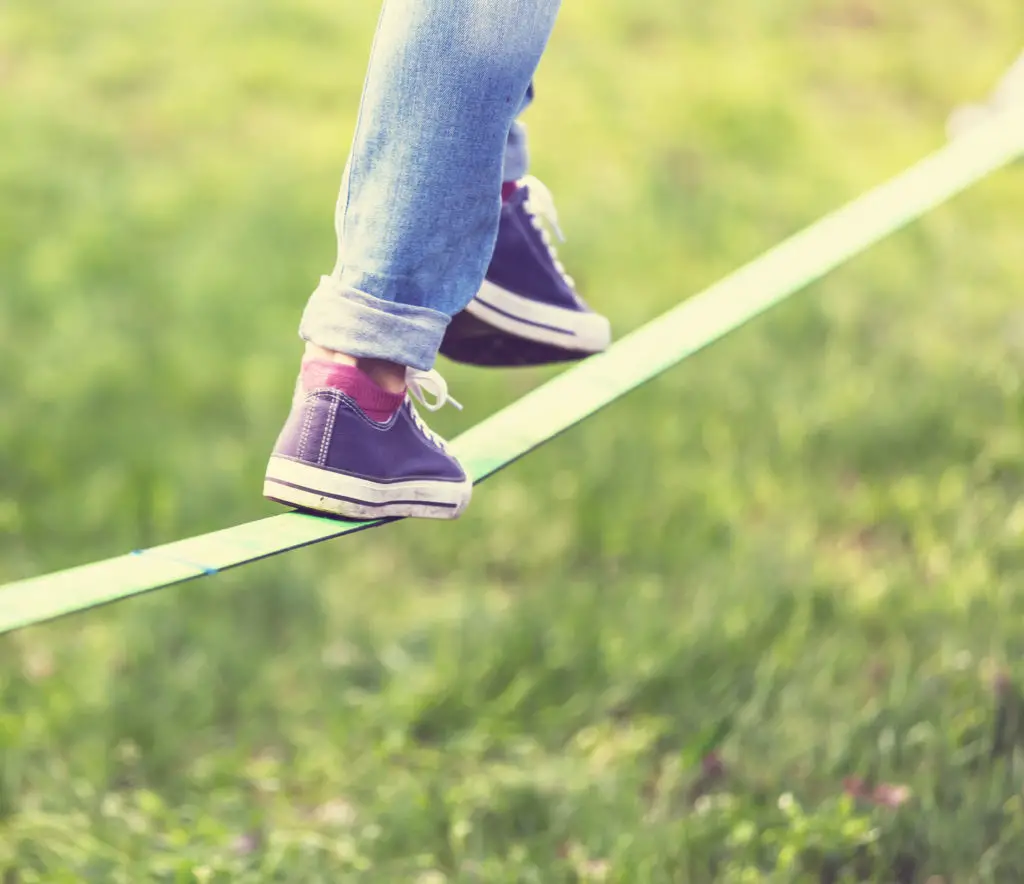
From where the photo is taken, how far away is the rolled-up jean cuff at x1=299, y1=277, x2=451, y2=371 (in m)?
1.66

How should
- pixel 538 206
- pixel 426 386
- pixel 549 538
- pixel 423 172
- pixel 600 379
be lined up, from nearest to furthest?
1. pixel 423 172
2. pixel 426 386
3. pixel 600 379
4. pixel 538 206
5. pixel 549 538

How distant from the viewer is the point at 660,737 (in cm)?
265

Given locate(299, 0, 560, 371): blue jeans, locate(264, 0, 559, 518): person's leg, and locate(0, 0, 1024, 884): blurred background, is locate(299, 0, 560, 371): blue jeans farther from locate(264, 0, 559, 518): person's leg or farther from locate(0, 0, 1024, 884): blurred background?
locate(0, 0, 1024, 884): blurred background

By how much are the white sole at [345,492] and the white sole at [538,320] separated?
38 cm

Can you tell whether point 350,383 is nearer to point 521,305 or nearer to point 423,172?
point 423,172

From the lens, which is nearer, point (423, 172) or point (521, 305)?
point (423, 172)

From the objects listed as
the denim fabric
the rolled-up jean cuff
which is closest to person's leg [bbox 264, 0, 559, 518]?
the rolled-up jean cuff

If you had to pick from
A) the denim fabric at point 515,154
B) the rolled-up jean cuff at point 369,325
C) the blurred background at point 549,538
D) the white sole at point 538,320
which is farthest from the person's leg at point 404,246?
the blurred background at point 549,538

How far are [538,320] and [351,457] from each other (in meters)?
0.50

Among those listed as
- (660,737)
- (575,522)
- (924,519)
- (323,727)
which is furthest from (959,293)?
(323,727)

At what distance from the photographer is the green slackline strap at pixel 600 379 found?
1.53m

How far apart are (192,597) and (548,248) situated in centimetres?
137

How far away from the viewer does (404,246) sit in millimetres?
1634

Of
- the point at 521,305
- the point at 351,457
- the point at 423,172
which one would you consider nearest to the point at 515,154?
the point at 521,305
